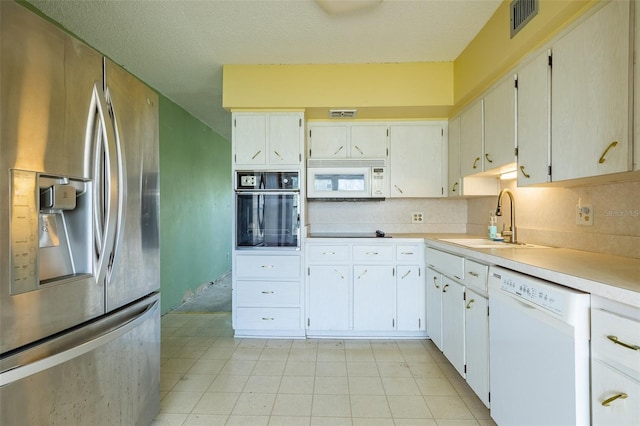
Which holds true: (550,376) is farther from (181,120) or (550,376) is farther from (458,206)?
(181,120)

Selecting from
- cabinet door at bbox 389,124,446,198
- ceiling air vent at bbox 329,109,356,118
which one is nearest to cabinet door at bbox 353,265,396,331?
cabinet door at bbox 389,124,446,198

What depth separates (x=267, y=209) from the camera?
2814mm

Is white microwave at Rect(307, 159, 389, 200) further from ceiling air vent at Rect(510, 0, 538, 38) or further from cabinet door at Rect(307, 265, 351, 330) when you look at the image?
ceiling air vent at Rect(510, 0, 538, 38)

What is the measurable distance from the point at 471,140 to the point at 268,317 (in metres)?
2.41

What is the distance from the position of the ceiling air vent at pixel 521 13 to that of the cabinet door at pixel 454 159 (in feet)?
3.33

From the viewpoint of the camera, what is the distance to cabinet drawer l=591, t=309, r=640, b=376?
0.83 metres

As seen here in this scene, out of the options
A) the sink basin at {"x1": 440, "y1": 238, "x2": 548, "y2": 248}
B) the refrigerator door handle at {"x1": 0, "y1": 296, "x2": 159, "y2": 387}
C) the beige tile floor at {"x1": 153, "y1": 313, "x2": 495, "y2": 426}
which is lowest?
the beige tile floor at {"x1": 153, "y1": 313, "x2": 495, "y2": 426}

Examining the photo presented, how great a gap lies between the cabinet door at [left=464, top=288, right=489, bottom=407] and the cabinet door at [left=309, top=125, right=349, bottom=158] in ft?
6.05

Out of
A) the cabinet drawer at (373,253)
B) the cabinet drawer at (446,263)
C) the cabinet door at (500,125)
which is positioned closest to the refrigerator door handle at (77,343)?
the cabinet drawer at (373,253)

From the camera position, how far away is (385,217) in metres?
3.30

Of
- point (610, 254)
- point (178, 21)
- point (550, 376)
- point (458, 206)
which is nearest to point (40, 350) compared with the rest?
point (550, 376)

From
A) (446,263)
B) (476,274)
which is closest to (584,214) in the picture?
(476,274)

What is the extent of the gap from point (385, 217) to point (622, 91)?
223cm

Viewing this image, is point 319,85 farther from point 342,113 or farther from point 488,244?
point 488,244
